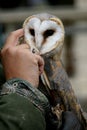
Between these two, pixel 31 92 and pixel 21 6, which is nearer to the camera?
pixel 31 92

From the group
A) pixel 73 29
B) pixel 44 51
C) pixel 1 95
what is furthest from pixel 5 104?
pixel 73 29

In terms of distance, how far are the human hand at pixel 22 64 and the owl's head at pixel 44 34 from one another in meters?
0.04

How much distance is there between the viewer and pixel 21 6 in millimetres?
8992

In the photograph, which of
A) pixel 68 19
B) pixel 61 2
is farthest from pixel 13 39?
pixel 61 2

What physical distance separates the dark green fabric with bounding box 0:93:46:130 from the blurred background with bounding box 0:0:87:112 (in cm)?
562

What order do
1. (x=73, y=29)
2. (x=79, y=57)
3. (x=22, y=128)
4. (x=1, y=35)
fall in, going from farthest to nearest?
(x=79, y=57)
(x=73, y=29)
(x=1, y=35)
(x=22, y=128)

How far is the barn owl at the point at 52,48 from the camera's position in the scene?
2.33 meters

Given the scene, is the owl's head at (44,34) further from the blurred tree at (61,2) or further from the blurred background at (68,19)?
the blurred tree at (61,2)

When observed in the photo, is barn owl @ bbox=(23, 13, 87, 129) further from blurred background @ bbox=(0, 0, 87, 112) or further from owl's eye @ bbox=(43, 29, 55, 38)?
blurred background @ bbox=(0, 0, 87, 112)

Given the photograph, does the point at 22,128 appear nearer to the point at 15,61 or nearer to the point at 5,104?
the point at 5,104

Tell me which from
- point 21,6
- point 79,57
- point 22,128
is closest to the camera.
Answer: point 22,128

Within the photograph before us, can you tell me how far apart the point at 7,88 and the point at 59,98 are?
0.23 m

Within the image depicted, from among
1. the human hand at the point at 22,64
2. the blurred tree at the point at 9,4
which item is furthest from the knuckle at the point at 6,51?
the blurred tree at the point at 9,4

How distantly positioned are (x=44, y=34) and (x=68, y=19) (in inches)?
247
